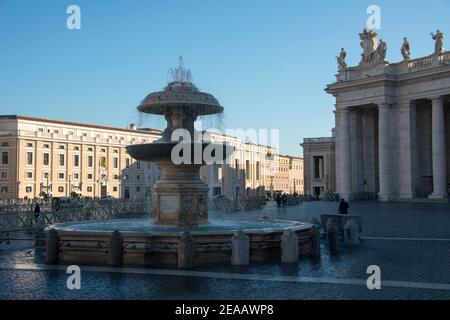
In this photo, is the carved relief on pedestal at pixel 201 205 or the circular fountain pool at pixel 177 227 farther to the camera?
the carved relief on pedestal at pixel 201 205

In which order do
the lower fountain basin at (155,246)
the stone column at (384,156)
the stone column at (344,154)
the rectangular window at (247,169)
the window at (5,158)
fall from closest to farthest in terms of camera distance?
1. the lower fountain basin at (155,246)
2. the stone column at (384,156)
3. the stone column at (344,154)
4. the window at (5,158)
5. the rectangular window at (247,169)

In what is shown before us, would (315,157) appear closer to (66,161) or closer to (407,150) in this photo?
(407,150)

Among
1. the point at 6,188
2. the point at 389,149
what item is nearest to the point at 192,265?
the point at 389,149

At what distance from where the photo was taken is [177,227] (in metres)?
15.6

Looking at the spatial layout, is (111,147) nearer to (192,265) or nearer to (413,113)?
(413,113)

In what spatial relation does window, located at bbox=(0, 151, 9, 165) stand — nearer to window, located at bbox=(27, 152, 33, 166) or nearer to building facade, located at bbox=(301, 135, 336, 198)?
window, located at bbox=(27, 152, 33, 166)

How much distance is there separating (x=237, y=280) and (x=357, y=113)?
4481 cm

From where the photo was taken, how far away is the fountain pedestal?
15.8m

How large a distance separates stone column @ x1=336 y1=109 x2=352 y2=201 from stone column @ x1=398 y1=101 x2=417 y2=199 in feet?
15.6

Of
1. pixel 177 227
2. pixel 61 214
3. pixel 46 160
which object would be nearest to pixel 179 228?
pixel 177 227

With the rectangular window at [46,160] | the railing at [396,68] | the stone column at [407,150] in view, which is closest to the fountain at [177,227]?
the stone column at [407,150]

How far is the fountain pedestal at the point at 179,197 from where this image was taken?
51.9 feet

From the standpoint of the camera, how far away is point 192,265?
38.8ft

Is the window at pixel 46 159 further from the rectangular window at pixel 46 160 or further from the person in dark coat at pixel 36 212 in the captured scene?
the person in dark coat at pixel 36 212
